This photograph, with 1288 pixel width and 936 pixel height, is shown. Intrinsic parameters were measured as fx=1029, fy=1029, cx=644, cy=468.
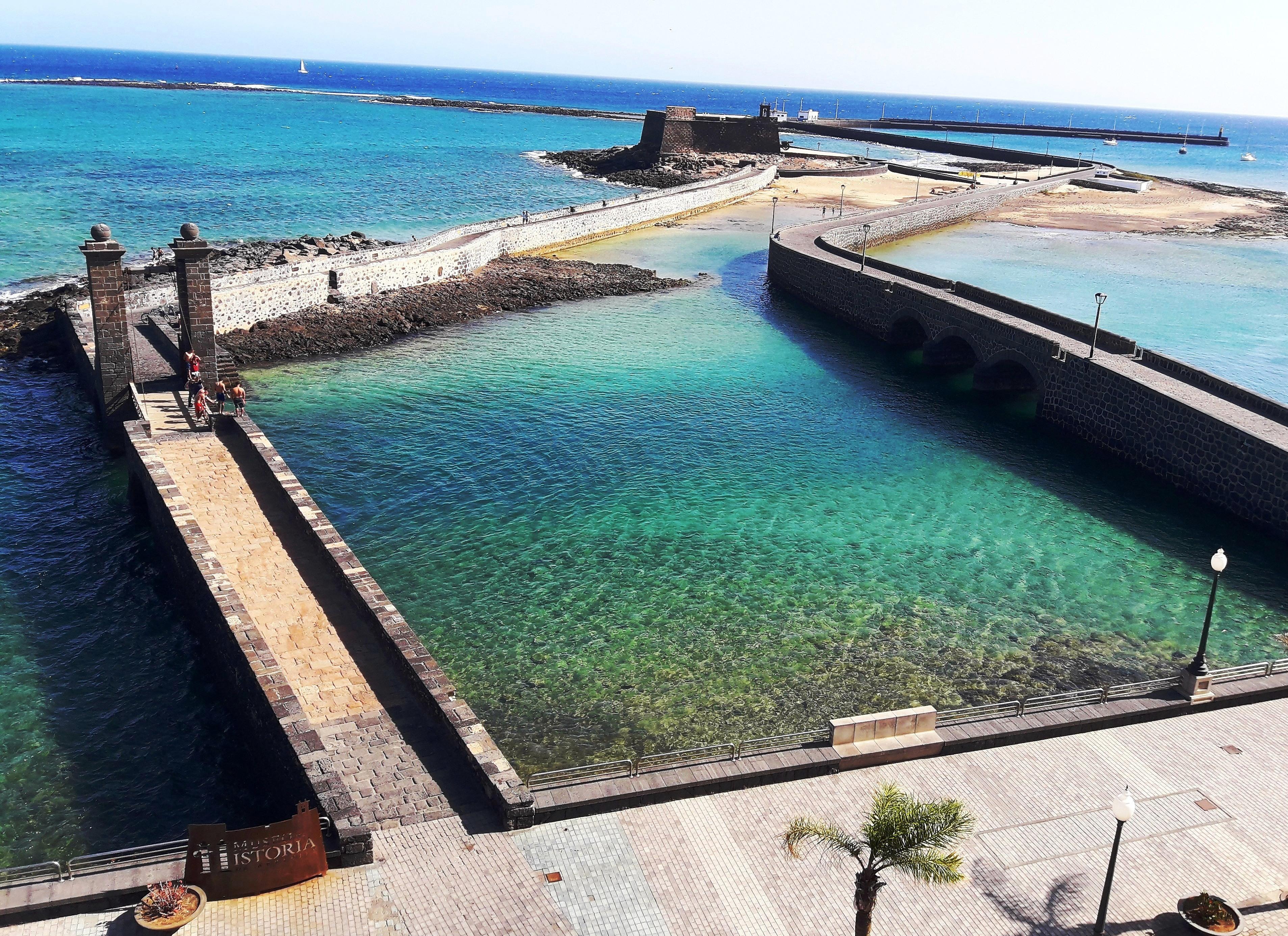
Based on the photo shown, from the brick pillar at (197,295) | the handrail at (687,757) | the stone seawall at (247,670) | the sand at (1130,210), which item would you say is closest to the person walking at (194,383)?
the brick pillar at (197,295)

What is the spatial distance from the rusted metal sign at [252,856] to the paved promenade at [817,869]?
0.70 ft

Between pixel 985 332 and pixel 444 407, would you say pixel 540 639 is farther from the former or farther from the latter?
pixel 985 332

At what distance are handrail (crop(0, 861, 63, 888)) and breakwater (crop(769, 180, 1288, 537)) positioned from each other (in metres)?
28.3

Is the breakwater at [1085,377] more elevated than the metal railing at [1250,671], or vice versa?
the breakwater at [1085,377]

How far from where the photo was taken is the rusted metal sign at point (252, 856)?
1259cm

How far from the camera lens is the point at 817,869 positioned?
45.9ft

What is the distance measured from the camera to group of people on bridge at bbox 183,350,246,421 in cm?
2705

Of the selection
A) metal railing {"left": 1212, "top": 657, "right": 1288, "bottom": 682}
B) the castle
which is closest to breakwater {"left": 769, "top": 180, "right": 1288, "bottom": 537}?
metal railing {"left": 1212, "top": 657, "right": 1288, "bottom": 682}

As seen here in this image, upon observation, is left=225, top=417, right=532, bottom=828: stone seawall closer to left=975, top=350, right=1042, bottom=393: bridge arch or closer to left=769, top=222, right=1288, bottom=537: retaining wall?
left=769, top=222, right=1288, bottom=537: retaining wall

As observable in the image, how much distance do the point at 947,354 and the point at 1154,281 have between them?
84.9 ft

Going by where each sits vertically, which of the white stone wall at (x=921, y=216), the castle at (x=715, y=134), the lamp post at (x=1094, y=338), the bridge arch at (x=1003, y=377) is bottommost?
the bridge arch at (x=1003, y=377)

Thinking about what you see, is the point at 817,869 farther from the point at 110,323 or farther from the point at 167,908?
A: the point at 110,323

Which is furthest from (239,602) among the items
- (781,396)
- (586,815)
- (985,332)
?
(985,332)

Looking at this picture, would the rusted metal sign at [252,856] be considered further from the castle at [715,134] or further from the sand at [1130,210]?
the castle at [715,134]
